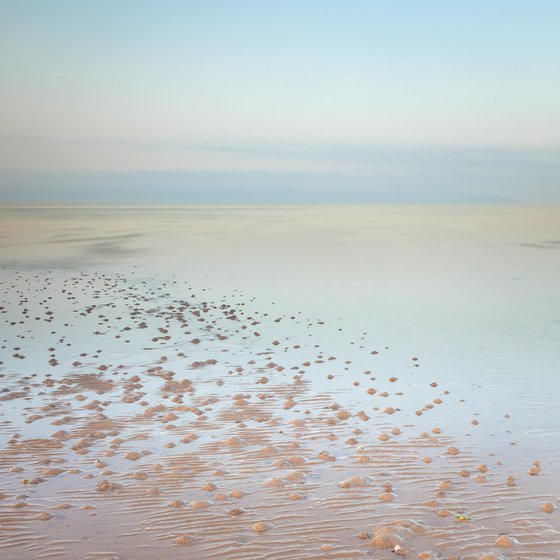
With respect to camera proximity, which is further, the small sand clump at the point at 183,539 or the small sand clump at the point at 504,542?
the small sand clump at the point at 183,539

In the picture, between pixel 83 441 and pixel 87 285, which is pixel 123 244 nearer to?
pixel 87 285

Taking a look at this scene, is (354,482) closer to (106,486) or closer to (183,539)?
(183,539)

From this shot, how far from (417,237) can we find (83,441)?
4969 cm

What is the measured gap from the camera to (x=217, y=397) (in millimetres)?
12453

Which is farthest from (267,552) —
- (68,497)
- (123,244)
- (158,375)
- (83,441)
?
(123,244)

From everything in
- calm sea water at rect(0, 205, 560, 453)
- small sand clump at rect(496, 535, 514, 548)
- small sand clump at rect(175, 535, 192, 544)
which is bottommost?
calm sea water at rect(0, 205, 560, 453)

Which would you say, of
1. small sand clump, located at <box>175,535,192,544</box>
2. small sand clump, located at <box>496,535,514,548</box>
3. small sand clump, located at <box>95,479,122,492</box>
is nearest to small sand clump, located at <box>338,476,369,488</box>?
small sand clump, located at <box>496,535,514,548</box>

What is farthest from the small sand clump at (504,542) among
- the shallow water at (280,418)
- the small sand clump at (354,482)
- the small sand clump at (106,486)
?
the small sand clump at (106,486)

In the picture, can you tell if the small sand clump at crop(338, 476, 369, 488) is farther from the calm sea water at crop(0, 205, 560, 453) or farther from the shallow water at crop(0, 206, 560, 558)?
the calm sea water at crop(0, 205, 560, 453)

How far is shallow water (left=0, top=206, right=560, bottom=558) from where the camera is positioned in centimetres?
750

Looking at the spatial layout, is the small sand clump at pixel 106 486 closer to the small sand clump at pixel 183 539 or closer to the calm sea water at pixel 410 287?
the small sand clump at pixel 183 539

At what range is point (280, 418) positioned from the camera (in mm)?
11258

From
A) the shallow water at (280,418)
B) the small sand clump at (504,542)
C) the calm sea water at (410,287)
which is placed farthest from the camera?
the calm sea water at (410,287)

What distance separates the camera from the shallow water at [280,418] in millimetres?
7504
